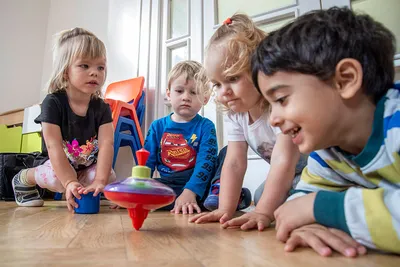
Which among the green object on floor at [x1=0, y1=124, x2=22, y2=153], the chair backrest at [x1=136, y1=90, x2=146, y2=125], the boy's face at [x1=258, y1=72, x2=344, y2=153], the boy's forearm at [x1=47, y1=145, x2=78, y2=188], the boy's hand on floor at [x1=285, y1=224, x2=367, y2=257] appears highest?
the chair backrest at [x1=136, y1=90, x2=146, y2=125]

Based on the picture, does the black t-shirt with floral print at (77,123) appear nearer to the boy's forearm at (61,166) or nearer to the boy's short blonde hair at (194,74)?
the boy's forearm at (61,166)

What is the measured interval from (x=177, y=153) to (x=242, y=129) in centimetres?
45

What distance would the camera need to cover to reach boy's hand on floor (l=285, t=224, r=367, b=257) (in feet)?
1.30

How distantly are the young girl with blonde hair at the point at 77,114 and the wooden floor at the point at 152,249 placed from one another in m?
0.55

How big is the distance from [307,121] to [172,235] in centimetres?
30

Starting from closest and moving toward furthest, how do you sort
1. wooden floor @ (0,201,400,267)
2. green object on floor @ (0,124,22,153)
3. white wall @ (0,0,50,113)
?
wooden floor @ (0,201,400,267)
green object on floor @ (0,124,22,153)
white wall @ (0,0,50,113)

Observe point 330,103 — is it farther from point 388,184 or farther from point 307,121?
point 388,184

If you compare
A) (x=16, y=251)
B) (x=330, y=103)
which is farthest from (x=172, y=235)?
(x=330, y=103)

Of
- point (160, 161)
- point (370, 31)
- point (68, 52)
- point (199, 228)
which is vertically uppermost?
point (68, 52)

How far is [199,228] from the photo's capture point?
66 centimetres

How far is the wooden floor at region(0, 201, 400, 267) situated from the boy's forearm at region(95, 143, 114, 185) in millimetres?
462

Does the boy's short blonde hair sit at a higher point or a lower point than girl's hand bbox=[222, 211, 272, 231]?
higher

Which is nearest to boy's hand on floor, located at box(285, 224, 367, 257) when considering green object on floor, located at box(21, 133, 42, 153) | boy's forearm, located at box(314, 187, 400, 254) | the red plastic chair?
boy's forearm, located at box(314, 187, 400, 254)

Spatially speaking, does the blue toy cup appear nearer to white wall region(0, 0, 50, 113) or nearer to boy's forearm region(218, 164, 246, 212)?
boy's forearm region(218, 164, 246, 212)
